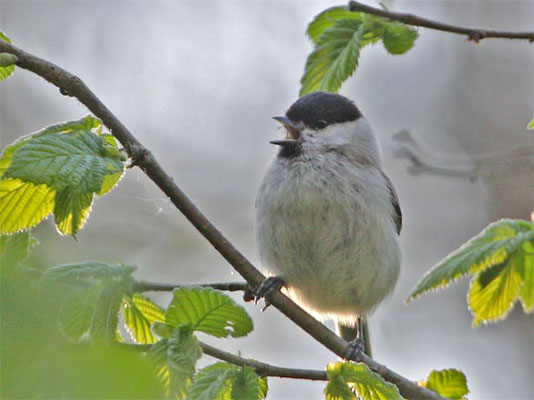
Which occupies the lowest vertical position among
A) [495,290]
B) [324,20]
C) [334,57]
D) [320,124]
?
[495,290]

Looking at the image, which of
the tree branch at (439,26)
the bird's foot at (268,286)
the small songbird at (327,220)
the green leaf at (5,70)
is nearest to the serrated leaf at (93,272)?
the green leaf at (5,70)

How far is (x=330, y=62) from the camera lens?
219 cm

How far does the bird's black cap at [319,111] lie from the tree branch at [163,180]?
127 cm

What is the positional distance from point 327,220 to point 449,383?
900mm

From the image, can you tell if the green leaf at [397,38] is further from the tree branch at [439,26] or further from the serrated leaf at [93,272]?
the serrated leaf at [93,272]

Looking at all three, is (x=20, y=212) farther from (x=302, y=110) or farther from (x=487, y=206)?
(x=487, y=206)

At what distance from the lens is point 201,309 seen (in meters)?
1.71

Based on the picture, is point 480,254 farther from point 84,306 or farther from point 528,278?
point 84,306

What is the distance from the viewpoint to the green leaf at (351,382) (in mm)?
1683

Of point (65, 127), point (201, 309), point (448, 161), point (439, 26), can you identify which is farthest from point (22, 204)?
point (448, 161)

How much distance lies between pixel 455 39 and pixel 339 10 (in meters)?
6.14

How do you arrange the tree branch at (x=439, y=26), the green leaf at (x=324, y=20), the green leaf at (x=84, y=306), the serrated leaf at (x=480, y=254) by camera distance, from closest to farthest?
1. the green leaf at (x=84, y=306)
2. the serrated leaf at (x=480, y=254)
3. the tree branch at (x=439, y=26)
4. the green leaf at (x=324, y=20)

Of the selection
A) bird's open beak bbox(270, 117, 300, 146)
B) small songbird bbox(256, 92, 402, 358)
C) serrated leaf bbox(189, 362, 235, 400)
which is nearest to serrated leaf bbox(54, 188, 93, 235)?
serrated leaf bbox(189, 362, 235, 400)

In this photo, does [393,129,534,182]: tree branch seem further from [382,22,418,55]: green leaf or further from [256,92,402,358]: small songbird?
[382,22,418,55]: green leaf
